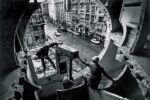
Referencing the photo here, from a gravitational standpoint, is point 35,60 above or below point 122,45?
below

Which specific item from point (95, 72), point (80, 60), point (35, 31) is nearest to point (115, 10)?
point (80, 60)

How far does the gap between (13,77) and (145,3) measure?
4426 mm

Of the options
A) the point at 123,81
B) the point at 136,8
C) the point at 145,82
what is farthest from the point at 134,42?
the point at 145,82

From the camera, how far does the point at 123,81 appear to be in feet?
11.1

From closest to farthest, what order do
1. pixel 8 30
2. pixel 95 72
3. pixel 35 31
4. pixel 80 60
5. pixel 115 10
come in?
pixel 95 72, pixel 8 30, pixel 80 60, pixel 115 10, pixel 35 31

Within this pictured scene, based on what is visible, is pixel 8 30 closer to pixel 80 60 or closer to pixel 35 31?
pixel 80 60

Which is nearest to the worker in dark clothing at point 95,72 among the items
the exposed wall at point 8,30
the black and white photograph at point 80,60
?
the black and white photograph at point 80,60

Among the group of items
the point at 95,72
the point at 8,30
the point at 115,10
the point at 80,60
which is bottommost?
the point at 95,72

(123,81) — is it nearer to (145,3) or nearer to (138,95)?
(138,95)

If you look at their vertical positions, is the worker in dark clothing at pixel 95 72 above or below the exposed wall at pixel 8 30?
below

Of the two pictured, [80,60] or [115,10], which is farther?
[115,10]

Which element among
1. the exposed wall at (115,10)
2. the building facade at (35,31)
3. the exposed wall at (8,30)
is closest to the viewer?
the exposed wall at (8,30)

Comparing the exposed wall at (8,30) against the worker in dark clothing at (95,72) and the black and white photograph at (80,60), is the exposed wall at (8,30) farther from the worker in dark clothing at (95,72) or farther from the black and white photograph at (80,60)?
the worker in dark clothing at (95,72)

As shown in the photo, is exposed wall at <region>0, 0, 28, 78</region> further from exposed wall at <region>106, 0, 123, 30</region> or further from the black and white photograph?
exposed wall at <region>106, 0, 123, 30</region>
